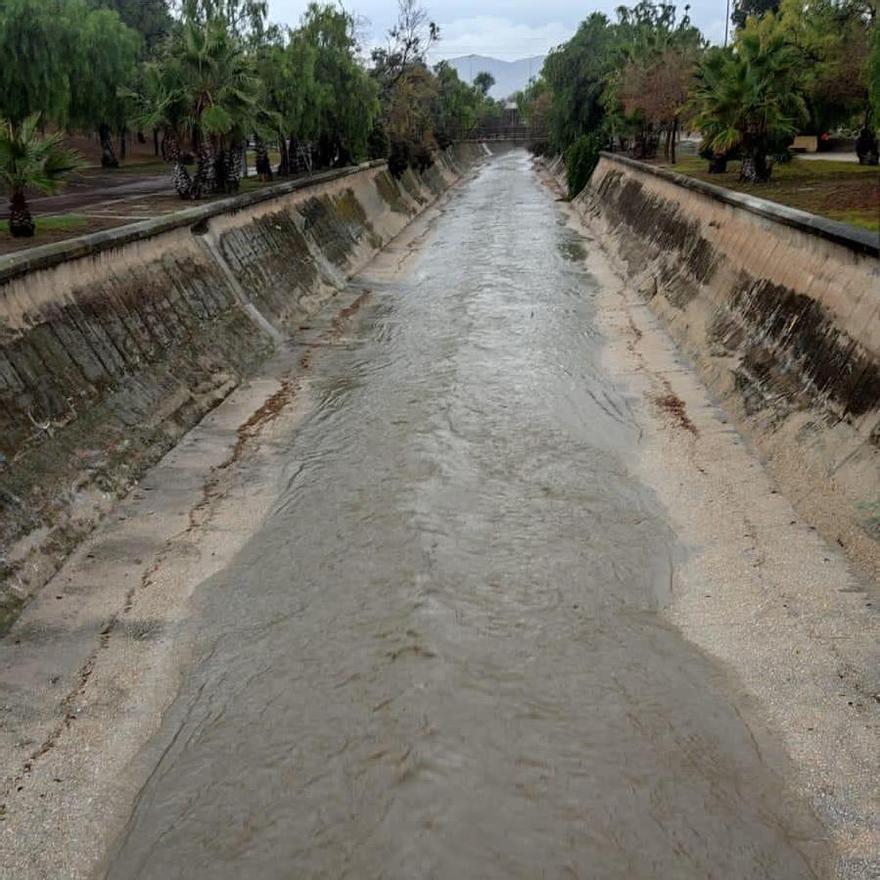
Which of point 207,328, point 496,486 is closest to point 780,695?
point 496,486

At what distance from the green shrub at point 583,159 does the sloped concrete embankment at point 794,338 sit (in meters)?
28.0

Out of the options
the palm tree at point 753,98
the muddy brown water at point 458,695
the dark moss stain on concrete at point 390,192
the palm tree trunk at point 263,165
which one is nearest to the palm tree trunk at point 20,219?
the muddy brown water at point 458,695

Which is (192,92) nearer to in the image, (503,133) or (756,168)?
(756,168)

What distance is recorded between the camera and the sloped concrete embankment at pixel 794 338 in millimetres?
11500

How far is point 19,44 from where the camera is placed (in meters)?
26.8

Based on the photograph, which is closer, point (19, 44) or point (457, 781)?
point (457, 781)

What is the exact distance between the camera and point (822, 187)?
74.4 ft

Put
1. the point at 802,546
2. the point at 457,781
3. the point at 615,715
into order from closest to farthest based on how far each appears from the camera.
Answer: the point at 457,781 → the point at 615,715 → the point at 802,546

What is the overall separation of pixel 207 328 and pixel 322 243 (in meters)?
12.1

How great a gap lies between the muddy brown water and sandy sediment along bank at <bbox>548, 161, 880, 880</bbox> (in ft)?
1.03

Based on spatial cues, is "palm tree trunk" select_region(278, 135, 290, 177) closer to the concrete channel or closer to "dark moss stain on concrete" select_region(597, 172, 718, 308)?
"dark moss stain on concrete" select_region(597, 172, 718, 308)

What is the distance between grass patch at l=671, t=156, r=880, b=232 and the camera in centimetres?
1611

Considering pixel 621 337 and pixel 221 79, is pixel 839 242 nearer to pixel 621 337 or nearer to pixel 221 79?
pixel 621 337

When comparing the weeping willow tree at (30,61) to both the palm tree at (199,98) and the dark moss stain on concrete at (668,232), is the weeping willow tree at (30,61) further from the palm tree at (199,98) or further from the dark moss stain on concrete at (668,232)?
the dark moss stain on concrete at (668,232)
